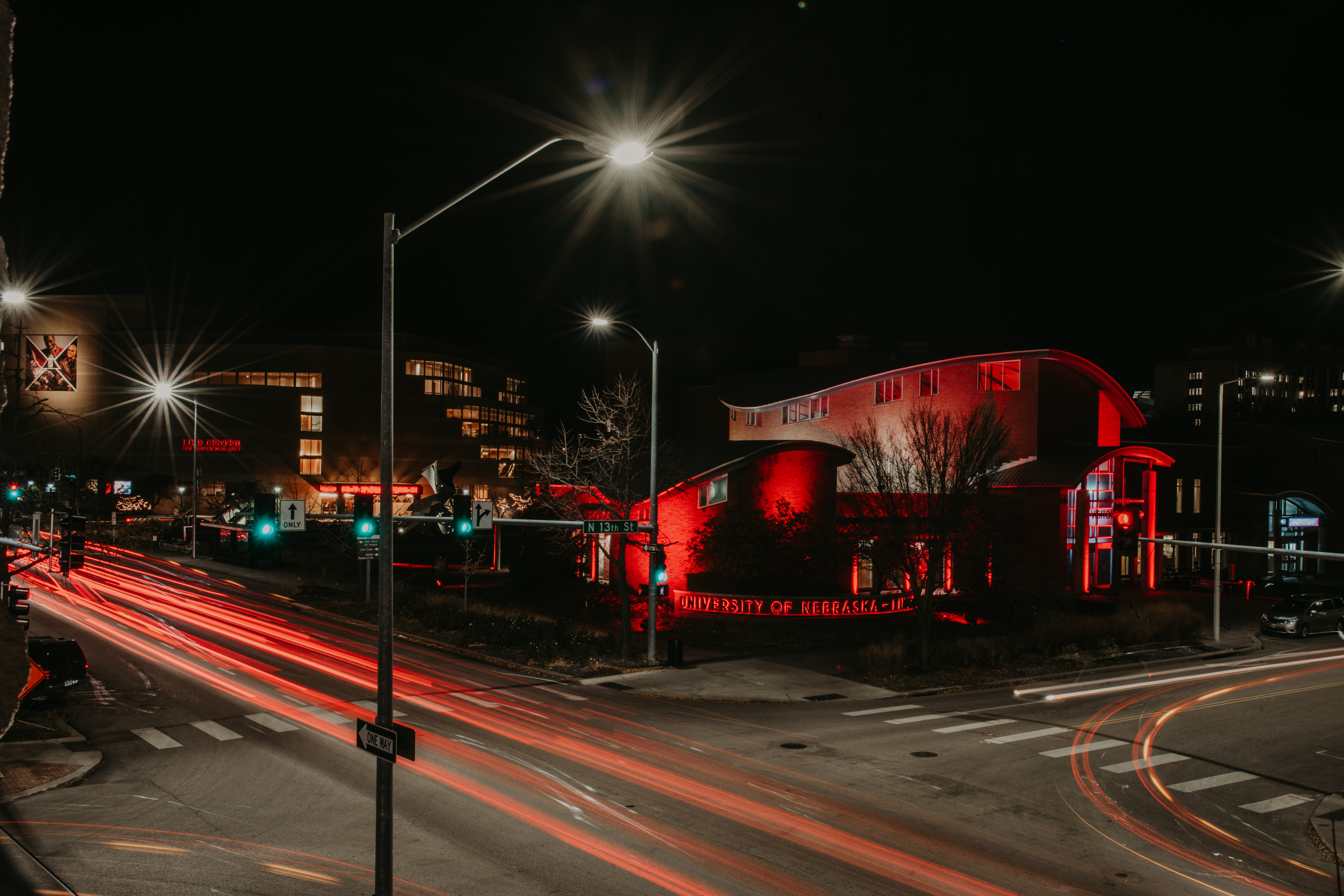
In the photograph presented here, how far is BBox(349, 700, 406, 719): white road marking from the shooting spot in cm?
2000

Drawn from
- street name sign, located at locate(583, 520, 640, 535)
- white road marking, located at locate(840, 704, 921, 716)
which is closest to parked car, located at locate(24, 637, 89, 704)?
street name sign, located at locate(583, 520, 640, 535)

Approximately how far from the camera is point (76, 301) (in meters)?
93.1

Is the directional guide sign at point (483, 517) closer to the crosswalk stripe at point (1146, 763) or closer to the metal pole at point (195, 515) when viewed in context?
the crosswalk stripe at point (1146, 763)

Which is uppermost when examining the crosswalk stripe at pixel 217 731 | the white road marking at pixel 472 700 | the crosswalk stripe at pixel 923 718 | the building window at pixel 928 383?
the building window at pixel 928 383

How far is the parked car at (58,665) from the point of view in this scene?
20094 mm

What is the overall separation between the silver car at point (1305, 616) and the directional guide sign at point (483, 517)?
32231 mm

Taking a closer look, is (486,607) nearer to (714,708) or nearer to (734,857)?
(714,708)

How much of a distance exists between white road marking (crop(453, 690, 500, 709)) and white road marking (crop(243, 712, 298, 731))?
406 cm

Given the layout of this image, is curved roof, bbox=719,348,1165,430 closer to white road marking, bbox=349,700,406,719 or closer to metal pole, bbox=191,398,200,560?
metal pole, bbox=191,398,200,560

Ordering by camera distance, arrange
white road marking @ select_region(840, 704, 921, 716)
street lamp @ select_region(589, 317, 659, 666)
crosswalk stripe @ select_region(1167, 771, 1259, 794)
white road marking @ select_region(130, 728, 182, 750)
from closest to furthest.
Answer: crosswalk stripe @ select_region(1167, 771, 1259, 794), white road marking @ select_region(130, 728, 182, 750), white road marking @ select_region(840, 704, 921, 716), street lamp @ select_region(589, 317, 659, 666)

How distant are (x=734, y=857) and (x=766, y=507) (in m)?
28.8

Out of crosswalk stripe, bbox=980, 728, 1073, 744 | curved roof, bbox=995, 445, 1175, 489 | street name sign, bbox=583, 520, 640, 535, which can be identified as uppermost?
curved roof, bbox=995, 445, 1175, 489

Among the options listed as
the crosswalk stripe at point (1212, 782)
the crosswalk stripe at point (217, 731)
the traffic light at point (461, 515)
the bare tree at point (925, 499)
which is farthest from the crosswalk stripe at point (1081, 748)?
the crosswalk stripe at point (217, 731)

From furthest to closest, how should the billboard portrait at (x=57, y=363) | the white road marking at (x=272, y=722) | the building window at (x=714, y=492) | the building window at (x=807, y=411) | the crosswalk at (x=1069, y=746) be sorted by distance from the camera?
the billboard portrait at (x=57, y=363)
the building window at (x=807, y=411)
the building window at (x=714, y=492)
the white road marking at (x=272, y=722)
the crosswalk at (x=1069, y=746)
